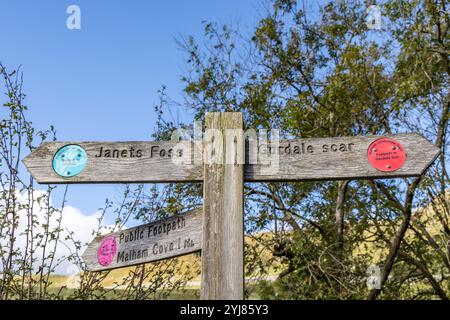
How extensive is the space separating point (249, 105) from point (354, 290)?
318cm

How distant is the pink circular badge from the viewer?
2867mm

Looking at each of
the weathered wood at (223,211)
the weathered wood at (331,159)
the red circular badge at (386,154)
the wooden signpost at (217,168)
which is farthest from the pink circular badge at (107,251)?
the red circular badge at (386,154)

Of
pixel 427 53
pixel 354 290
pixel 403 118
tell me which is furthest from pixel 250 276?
pixel 427 53

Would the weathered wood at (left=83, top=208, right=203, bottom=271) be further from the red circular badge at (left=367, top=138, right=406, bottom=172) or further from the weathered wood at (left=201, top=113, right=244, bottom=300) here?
the red circular badge at (left=367, top=138, right=406, bottom=172)

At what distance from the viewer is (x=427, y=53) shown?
723 cm

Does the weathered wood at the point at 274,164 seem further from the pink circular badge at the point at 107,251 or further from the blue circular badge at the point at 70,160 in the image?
the pink circular badge at the point at 107,251

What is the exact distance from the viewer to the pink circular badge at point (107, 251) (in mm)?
2867

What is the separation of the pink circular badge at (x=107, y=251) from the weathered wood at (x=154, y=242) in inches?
0.5

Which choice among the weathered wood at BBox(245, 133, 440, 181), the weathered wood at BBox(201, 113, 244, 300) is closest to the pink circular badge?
the weathered wood at BBox(201, 113, 244, 300)

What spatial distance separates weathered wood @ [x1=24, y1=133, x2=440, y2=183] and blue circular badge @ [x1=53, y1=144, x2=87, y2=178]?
0.03 m

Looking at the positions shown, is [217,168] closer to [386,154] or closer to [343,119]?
[386,154]

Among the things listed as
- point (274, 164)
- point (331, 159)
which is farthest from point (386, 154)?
point (274, 164)

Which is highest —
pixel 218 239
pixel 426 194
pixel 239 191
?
pixel 426 194
